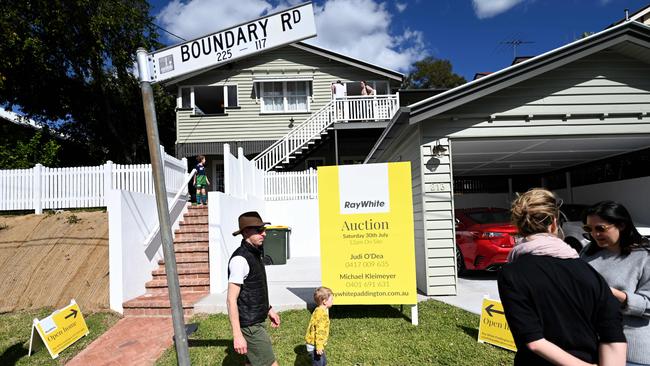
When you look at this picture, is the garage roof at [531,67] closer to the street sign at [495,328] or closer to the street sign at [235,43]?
the street sign at [495,328]

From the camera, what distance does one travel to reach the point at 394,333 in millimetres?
4637

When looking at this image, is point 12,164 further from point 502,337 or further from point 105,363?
point 502,337

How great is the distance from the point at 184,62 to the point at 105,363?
3.66 metres

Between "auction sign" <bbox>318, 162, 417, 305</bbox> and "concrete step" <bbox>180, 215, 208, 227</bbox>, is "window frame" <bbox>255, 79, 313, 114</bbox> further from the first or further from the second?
"auction sign" <bbox>318, 162, 417, 305</bbox>

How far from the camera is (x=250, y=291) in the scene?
2947mm

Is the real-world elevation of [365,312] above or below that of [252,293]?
below

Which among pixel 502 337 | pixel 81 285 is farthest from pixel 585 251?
pixel 81 285

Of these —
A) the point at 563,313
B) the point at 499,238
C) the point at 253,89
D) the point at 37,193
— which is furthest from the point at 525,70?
the point at 253,89

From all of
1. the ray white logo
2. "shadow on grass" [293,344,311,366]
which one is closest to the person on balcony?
the ray white logo

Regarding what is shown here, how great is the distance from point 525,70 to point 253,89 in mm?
12612

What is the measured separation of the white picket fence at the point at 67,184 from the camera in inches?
392

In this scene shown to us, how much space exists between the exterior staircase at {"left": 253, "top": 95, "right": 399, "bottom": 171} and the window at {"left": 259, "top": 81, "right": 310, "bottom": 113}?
1.94m

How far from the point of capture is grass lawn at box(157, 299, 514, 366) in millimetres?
3961

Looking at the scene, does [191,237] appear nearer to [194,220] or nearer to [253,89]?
[194,220]
